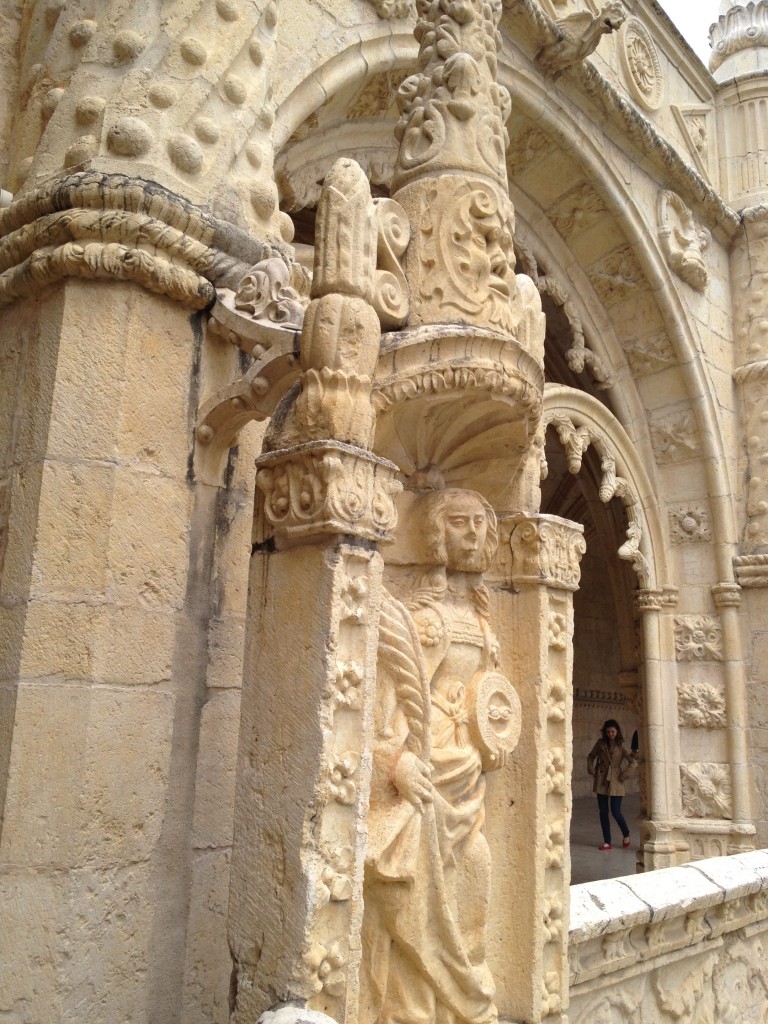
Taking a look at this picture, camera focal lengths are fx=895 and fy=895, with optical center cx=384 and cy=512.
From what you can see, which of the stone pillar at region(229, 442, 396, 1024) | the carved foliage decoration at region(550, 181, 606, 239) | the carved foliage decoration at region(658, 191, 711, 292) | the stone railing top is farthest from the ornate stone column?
the carved foliage decoration at region(658, 191, 711, 292)

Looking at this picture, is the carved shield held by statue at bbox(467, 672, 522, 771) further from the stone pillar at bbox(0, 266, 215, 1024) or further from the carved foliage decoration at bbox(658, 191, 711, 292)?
the carved foliage decoration at bbox(658, 191, 711, 292)

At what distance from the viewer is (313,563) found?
6.21ft

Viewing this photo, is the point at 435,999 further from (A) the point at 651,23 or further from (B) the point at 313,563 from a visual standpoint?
(A) the point at 651,23

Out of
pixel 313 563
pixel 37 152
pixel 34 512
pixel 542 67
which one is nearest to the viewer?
pixel 313 563

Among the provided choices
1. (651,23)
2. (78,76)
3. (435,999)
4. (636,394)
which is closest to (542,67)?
(651,23)

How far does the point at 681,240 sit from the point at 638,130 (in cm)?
98

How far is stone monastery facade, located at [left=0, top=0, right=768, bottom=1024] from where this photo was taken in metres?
1.90

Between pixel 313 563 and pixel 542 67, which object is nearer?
pixel 313 563

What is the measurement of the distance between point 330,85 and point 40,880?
11.8 ft

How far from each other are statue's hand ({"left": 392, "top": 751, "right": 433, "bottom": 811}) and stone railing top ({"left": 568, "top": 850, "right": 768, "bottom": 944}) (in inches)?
41.8

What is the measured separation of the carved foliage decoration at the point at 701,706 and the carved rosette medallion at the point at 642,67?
4.64 m

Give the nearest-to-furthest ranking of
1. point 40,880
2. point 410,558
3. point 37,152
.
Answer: point 40,880 → point 410,558 → point 37,152

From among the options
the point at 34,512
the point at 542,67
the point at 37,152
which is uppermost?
the point at 542,67

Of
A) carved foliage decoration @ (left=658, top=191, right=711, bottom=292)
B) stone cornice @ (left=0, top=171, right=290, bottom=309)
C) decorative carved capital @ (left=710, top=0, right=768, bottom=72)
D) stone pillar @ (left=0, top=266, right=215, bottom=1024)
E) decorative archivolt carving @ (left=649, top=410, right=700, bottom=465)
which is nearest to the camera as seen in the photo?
stone pillar @ (left=0, top=266, right=215, bottom=1024)
